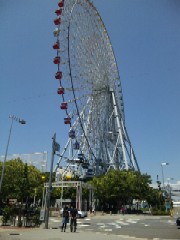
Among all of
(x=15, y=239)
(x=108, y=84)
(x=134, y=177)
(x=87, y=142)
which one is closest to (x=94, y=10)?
(x=108, y=84)

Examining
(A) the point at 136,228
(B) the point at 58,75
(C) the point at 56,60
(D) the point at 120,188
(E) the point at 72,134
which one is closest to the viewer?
(A) the point at 136,228

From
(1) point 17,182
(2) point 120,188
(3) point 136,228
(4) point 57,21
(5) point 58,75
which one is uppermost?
(4) point 57,21

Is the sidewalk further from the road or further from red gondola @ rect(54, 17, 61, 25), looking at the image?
red gondola @ rect(54, 17, 61, 25)

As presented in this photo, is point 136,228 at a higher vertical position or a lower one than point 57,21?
lower

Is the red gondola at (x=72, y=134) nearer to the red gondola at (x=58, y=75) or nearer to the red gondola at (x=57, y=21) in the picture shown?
the red gondola at (x=58, y=75)

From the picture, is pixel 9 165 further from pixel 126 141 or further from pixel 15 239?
pixel 15 239

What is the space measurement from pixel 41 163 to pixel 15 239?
282ft

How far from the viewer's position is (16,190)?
6438cm

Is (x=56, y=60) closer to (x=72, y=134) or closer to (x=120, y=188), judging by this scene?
(x=72, y=134)

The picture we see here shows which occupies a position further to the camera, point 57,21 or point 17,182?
point 17,182

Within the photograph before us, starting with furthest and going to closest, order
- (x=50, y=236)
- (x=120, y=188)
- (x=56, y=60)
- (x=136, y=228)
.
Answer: (x=120, y=188) < (x=56, y=60) < (x=136, y=228) < (x=50, y=236)

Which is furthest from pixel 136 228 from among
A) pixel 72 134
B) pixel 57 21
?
pixel 57 21

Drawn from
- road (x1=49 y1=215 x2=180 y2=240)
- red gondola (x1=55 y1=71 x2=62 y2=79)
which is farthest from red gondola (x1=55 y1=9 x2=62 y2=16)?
road (x1=49 y1=215 x2=180 y2=240)

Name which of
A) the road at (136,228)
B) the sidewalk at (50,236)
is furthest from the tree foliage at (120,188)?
the sidewalk at (50,236)
